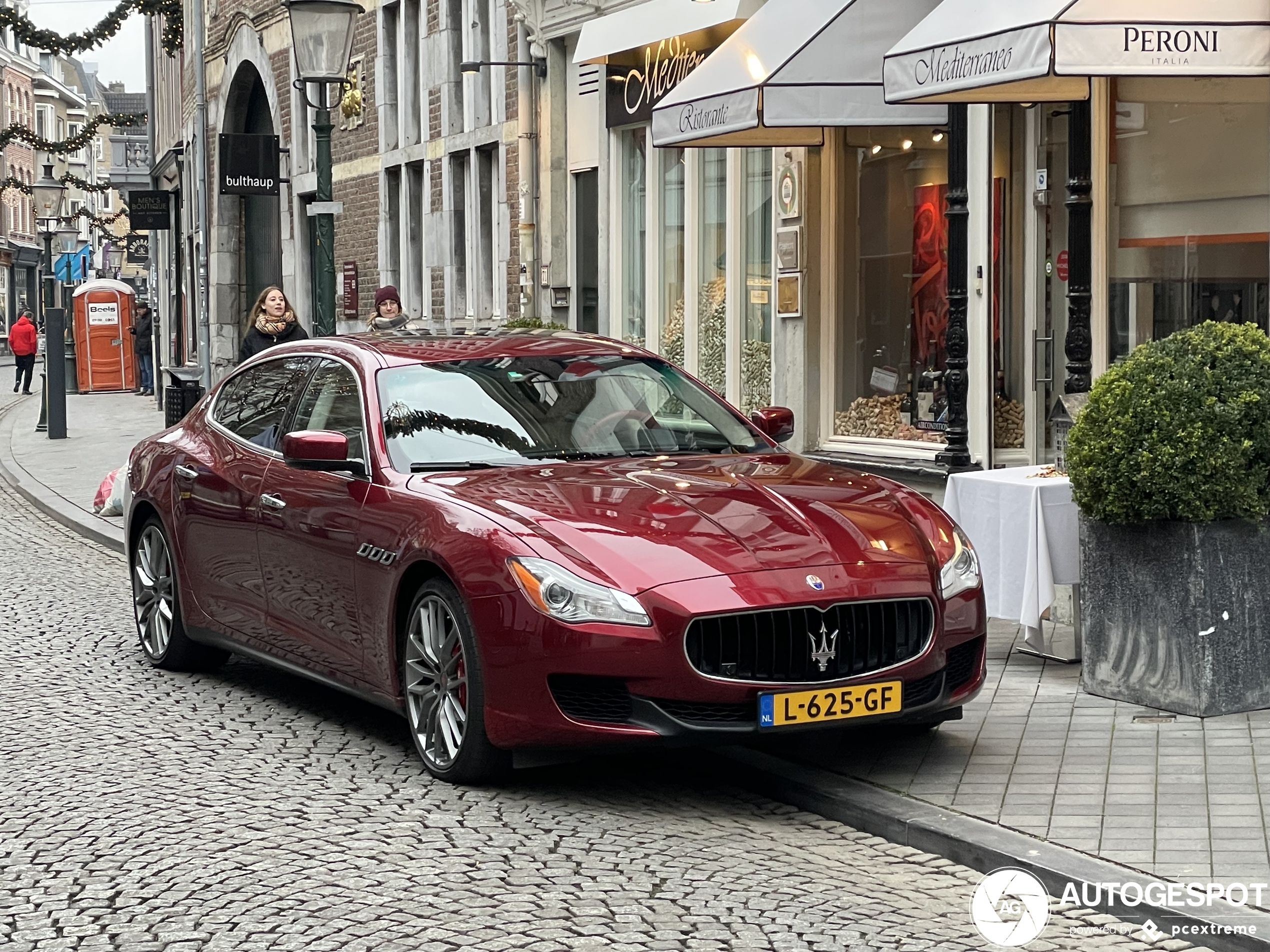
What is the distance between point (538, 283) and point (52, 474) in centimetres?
569

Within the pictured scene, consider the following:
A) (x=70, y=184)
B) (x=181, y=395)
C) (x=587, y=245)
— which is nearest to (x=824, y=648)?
(x=587, y=245)

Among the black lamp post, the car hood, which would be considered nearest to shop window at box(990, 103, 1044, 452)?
the car hood

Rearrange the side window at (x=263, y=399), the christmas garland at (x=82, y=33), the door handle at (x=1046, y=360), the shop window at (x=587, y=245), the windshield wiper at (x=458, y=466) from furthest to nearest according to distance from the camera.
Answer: the christmas garland at (x=82, y=33), the shop window at (x=587, y=245), the door handle at (x=1046, y=360), the side window at (x=263, y=399), the windshield wiper at (x=458, y=466)

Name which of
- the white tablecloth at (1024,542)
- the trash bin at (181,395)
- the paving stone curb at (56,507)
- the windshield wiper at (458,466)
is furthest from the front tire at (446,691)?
the trash bin at (181,395)

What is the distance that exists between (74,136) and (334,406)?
92.3 ft

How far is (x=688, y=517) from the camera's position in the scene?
6.30 metres

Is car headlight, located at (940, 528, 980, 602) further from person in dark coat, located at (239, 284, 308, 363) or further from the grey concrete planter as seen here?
person in dark coat, located at (239, 284, 308, 363)

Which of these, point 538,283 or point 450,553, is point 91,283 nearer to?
point 538,283

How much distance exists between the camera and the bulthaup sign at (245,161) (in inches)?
690

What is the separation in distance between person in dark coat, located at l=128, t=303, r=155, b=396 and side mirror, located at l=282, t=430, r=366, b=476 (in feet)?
111

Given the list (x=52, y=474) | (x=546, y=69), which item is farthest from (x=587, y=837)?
(x=52, y=474)

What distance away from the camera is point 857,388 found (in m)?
14.0

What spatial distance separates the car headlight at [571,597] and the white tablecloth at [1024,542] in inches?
106

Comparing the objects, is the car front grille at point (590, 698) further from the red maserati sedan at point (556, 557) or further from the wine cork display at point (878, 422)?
the wine cork display at point (878, 422)
